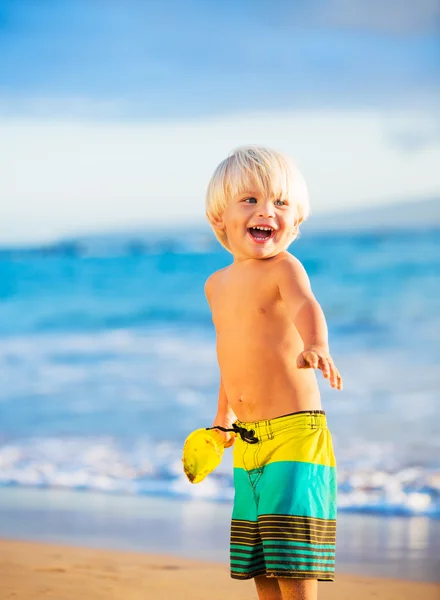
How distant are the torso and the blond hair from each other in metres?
0.14

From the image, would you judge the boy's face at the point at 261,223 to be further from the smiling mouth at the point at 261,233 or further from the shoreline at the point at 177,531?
the shoreline at the point at 177,531

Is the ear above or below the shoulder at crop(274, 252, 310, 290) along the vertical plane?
above

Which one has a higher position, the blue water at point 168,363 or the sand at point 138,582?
the blue water at point 168,363

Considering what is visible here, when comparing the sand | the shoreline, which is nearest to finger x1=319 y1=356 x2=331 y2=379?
the sand

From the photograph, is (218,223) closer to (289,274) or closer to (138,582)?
(289,274)

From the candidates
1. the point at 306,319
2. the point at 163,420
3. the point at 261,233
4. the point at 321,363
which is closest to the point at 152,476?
the point at 163,420

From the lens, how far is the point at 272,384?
2.05m

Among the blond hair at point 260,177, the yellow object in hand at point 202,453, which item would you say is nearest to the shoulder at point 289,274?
the blond hair at point 260,177

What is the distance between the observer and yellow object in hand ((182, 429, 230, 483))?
221 cm

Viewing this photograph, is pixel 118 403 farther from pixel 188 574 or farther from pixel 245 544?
pixel 245 544

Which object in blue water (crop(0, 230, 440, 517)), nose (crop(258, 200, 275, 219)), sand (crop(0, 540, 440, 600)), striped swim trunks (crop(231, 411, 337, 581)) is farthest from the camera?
blue water (crop(0, 230, 440, 517))

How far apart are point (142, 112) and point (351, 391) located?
326 centimetres

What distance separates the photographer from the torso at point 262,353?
2.04 m

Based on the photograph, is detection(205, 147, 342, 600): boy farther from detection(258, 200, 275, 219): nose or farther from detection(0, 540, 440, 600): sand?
detection(0, 540, 440, 600): sand
